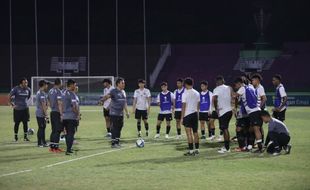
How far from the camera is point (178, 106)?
23672 mm

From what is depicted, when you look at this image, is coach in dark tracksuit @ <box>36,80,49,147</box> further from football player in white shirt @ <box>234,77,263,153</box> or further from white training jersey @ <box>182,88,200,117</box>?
football player in white shirt @ <box>234,77,263,153</box>

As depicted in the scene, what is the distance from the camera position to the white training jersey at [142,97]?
2445 centimetres

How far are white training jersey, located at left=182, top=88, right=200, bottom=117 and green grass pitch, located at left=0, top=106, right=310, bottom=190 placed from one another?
130cm

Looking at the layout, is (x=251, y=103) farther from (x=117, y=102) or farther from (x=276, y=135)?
(x=117, y=102)

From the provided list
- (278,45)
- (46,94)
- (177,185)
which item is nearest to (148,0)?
(278,45)

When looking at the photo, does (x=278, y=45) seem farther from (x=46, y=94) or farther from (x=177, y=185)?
(x=177, y=185)

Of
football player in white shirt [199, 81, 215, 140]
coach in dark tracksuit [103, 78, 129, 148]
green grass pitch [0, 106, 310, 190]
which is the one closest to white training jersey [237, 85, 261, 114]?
green grass pitch [0, 106, 310, 190]

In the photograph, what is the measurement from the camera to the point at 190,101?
17562mm

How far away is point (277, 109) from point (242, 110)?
1587 millimetres

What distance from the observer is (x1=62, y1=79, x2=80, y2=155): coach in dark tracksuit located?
17828 millimetres

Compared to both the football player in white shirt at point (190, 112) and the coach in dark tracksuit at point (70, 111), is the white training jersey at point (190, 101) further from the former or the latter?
the coach in dark tracksuit at point (70, 111)

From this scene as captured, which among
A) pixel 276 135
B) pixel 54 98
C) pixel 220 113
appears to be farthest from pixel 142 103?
pixel 276 135

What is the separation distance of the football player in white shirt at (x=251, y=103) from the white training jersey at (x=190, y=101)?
5.41ft

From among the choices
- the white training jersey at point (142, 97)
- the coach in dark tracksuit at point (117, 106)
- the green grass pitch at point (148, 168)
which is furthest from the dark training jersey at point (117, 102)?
the white training jersey at point (142, 97)
